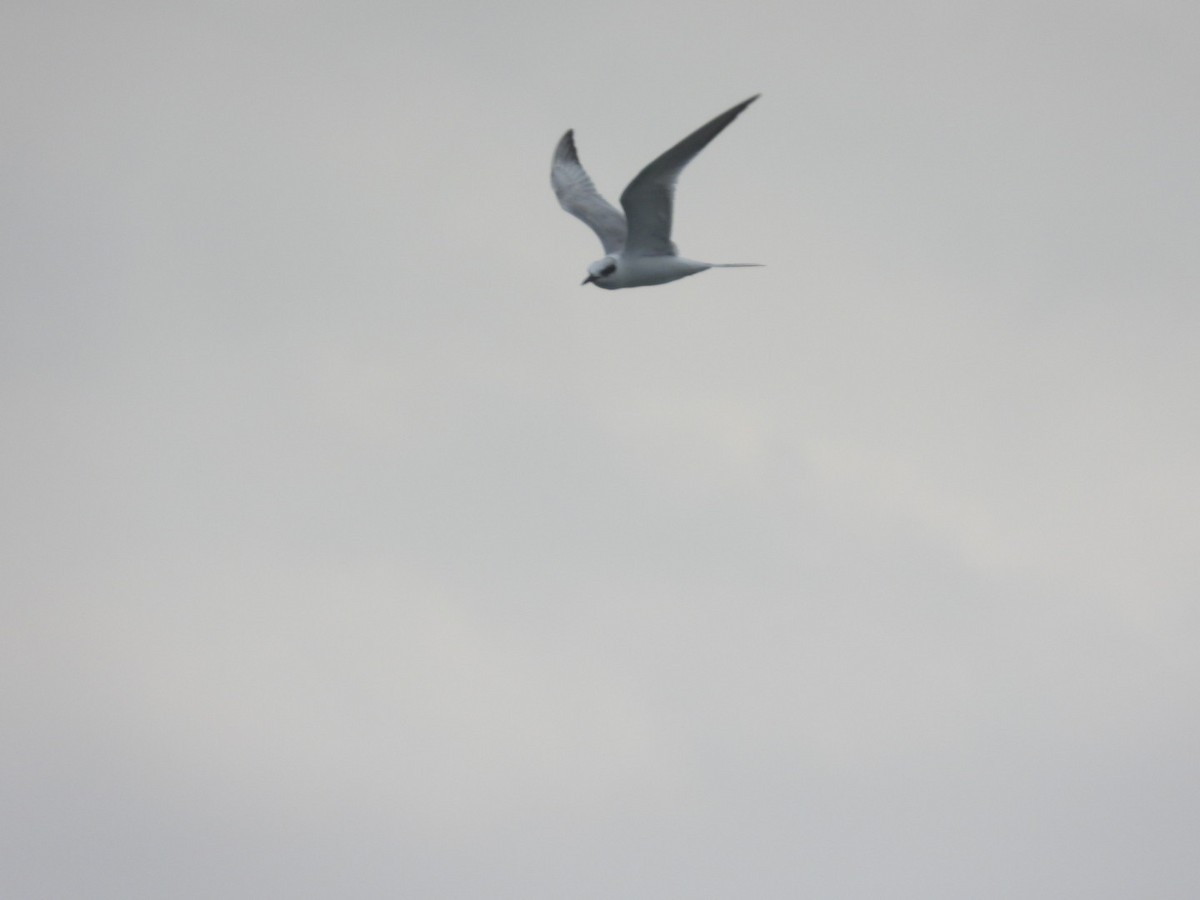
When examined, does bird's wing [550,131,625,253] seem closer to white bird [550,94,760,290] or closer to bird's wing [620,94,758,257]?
white bird [550,94,760,290]

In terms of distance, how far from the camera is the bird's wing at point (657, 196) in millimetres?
36844

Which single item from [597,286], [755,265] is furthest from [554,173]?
[755,265]

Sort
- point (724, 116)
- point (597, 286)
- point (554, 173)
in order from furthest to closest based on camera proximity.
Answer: point (554, 173)
point (597, 286)
point (724, 116)

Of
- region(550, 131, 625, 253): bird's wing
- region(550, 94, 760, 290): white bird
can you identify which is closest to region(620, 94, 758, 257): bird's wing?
region(550, 94, 760, 290): white bird

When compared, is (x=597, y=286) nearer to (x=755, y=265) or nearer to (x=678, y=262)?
(x=678, y=262)

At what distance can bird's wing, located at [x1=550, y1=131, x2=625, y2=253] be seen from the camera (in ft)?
148

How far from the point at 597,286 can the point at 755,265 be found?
657 centimetres

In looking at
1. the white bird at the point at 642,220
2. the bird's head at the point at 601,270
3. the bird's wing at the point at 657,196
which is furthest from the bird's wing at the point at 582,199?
the bird's wing at the point at 657,196

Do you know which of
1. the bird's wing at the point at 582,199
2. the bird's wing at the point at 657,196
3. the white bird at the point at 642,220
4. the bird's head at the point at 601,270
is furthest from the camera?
the bird's wing at the point at 582,199

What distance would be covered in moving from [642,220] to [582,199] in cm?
651

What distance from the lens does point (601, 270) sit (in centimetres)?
4144

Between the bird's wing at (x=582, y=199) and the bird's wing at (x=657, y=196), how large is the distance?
8.84 ft

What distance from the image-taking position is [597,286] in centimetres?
4203

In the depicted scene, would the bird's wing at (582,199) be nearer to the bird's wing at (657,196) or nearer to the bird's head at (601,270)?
the bird's head at (601,270)
